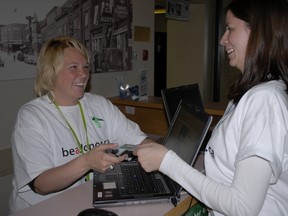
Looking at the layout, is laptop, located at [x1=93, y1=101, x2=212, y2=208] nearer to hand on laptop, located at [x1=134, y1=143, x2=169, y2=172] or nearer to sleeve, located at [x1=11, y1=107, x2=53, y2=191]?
hand on laptop, located at [x1=134, y1=143, x2=169, y2=172]

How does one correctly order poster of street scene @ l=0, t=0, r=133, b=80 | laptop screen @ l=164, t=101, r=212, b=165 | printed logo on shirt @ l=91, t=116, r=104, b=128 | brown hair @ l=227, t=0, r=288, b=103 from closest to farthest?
brown hair @ l=227, t=0, r=288, b=103 < laptop screen @ l=164, t=101, r=212, b=165 < printed logo on shirt @ l=91, t=116, r=104, b=128 < poster of street scene @ l=0, t=0, r=133, b=80

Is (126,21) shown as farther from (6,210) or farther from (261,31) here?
(261,31)

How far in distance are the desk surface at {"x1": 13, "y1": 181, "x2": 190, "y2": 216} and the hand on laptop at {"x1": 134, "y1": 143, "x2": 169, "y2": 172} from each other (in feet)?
0.66

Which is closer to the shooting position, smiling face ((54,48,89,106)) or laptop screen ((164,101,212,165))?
laptop screen ((164,101,212,165))

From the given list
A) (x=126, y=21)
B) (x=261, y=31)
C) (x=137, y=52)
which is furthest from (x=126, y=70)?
(x=261, y=31)

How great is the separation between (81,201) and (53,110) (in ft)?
1.93

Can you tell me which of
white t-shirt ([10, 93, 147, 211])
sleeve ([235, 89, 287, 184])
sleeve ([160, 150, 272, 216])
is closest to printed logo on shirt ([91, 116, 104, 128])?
white t-shirt ([10, 93, 147, 211])

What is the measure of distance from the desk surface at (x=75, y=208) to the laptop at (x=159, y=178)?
0.02 meters

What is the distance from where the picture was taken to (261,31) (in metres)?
0.93

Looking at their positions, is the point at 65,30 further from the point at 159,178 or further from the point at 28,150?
the point at 159,178

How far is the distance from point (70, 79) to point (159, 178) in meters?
0.72

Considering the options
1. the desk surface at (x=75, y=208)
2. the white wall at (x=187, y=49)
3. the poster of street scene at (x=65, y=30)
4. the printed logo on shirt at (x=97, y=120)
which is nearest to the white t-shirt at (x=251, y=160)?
the desk surface at (x=75, y=208)

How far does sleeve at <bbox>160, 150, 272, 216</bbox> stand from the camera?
0.82m

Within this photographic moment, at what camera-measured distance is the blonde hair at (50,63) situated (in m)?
1.69
